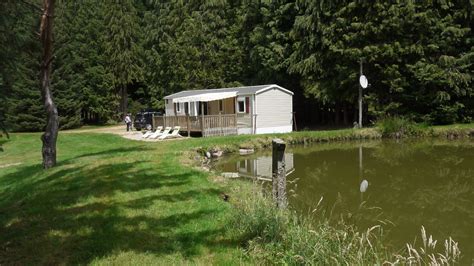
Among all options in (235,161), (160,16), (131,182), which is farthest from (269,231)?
(160,16)

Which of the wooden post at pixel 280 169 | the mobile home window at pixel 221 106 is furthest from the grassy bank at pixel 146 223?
the mobile home window at pixel 221 106

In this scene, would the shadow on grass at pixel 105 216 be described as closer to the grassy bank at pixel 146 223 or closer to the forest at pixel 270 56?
the grassy bank at pixel 146 223

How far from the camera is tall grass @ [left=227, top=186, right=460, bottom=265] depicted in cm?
455

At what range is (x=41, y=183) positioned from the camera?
9531 millimetres

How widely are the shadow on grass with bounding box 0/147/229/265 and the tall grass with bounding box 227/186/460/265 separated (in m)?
0.42

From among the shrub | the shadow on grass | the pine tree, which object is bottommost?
the shadow on grass

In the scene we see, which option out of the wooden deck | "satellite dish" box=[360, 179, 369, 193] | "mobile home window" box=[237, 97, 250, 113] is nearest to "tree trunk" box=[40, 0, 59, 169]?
"satellite dish" box=[360, 179, 369, 193]

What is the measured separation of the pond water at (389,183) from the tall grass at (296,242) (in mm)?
601

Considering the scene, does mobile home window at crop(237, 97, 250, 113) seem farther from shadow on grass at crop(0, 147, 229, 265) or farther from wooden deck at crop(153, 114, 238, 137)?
shadow on grass at crop(0, 147, 229, 265)

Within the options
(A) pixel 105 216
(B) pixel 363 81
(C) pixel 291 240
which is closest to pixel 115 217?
(A) pixel 105 216

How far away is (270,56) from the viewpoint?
31.3 metres

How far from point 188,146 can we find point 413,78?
16.6 metres

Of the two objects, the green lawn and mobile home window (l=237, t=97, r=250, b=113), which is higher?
mobile home window (l=237, t=97, r=250, b=113)

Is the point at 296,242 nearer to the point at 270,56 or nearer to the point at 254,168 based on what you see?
the point at 254,168
